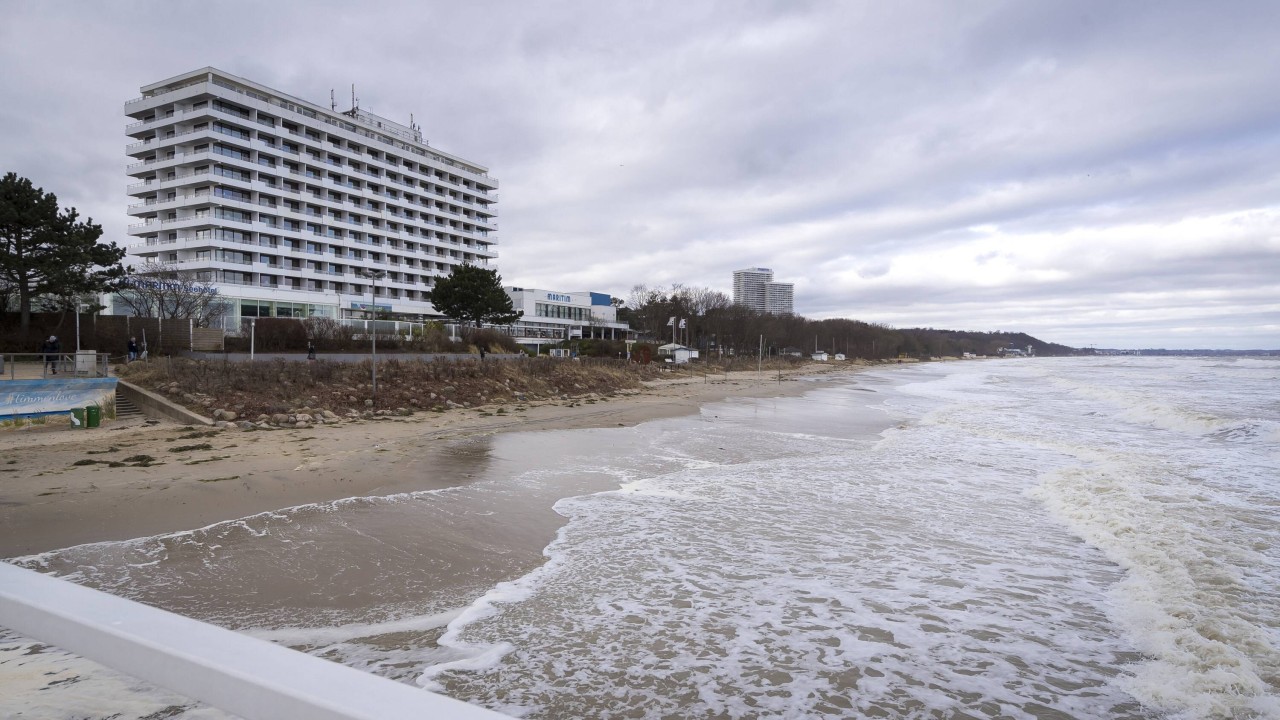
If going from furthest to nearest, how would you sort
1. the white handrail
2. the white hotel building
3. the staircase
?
the white hotel building < the staircase < the white handrail

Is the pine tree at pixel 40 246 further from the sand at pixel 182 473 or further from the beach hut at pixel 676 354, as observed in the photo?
the beach hut at pixel 676 354

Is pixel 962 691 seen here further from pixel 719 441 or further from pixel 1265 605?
pixel 719 441

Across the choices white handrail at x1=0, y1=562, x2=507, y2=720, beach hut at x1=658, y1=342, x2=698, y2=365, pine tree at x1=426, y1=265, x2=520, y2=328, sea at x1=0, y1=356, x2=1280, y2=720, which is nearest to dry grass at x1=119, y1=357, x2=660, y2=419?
sea at x1=0, y1=356, x2=1280, y2=720

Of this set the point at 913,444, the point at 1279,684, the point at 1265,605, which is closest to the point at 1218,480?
the point at 913,444

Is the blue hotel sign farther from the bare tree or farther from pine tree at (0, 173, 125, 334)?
the bare tree

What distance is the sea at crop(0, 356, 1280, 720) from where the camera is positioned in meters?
4.59

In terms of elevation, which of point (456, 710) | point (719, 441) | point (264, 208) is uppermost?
point (264, 208)

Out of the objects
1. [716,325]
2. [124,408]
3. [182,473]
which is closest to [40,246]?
[124,408]

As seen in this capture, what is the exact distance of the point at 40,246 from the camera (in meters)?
31.4

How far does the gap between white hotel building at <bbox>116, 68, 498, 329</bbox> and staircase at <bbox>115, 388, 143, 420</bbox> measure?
113ft

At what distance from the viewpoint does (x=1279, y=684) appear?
4766mm

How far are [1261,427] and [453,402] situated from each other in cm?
2804

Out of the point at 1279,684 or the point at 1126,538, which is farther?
the point at 1126,538

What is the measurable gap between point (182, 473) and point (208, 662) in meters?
12.4
